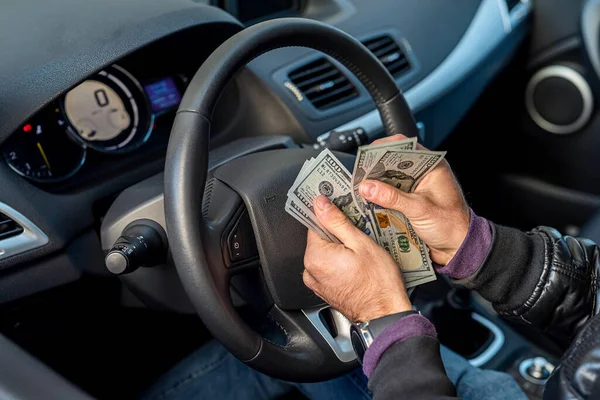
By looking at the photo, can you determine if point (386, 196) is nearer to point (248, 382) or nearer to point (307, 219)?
point (307, 219)

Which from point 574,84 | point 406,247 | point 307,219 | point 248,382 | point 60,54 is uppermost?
point 60,54

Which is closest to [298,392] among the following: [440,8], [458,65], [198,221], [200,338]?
[200,338]

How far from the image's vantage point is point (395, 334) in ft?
2.82

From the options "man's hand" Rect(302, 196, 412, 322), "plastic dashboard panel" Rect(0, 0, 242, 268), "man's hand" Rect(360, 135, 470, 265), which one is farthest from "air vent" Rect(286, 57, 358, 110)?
"man's hand" Rect(302, 196, 412, 322)

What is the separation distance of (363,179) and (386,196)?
0.14 feet

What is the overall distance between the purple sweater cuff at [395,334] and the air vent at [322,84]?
70 cm

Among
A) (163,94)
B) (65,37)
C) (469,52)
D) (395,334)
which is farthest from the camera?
(469,52)

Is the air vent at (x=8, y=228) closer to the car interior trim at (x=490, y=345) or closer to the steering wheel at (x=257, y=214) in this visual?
the steering wheel at (x=257, y=214)

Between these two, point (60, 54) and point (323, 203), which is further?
point (60, 54)

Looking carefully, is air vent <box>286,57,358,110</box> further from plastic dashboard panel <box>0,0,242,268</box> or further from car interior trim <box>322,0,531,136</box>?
plastic dashboard panel <box>0,0,242,268</box>

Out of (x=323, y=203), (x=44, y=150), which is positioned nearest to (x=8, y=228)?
(x=44, y=150)

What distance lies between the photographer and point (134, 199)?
1.11m

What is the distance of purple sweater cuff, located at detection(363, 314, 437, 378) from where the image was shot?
0.86 metres

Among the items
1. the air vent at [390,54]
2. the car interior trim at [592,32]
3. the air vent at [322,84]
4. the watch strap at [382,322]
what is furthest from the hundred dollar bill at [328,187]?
the car interior trim at [592,32]
